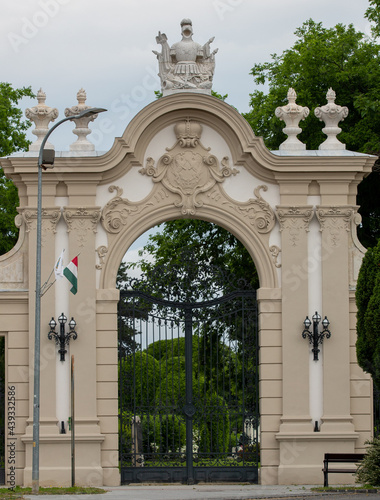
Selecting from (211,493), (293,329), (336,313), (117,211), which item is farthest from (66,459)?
(336,313)

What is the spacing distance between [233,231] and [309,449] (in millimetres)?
4623

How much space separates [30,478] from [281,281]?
6307mm

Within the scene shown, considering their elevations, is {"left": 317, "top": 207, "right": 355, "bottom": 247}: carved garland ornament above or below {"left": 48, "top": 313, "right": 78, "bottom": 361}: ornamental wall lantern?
above

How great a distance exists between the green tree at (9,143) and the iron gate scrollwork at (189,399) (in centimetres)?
1070

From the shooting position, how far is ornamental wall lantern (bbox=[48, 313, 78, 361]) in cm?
2277

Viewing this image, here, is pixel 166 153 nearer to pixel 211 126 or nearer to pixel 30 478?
pixel 211 126

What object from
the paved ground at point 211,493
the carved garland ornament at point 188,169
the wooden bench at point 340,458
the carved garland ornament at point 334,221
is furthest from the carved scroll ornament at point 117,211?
the wooden bench at point 340,458

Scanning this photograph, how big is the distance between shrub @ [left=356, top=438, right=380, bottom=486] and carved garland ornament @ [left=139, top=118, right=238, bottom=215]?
19.9 feet

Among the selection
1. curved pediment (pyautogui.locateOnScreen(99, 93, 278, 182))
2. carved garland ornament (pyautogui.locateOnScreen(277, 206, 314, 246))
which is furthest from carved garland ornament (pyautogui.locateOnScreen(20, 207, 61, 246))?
carved garland ornament (pyautogui.locateOnScreen(277, 206, 314, 246))

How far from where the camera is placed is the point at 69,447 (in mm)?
22500

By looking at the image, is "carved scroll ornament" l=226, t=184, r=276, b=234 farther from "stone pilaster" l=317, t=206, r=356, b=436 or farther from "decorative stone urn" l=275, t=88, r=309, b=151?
"decorative stone urn" l=275, t=88, r=309, b=151

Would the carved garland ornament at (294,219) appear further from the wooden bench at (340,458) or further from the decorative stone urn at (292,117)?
the wooden bench at (340,458)

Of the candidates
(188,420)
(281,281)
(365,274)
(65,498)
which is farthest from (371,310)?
(65,498)

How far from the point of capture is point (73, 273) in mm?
21734
